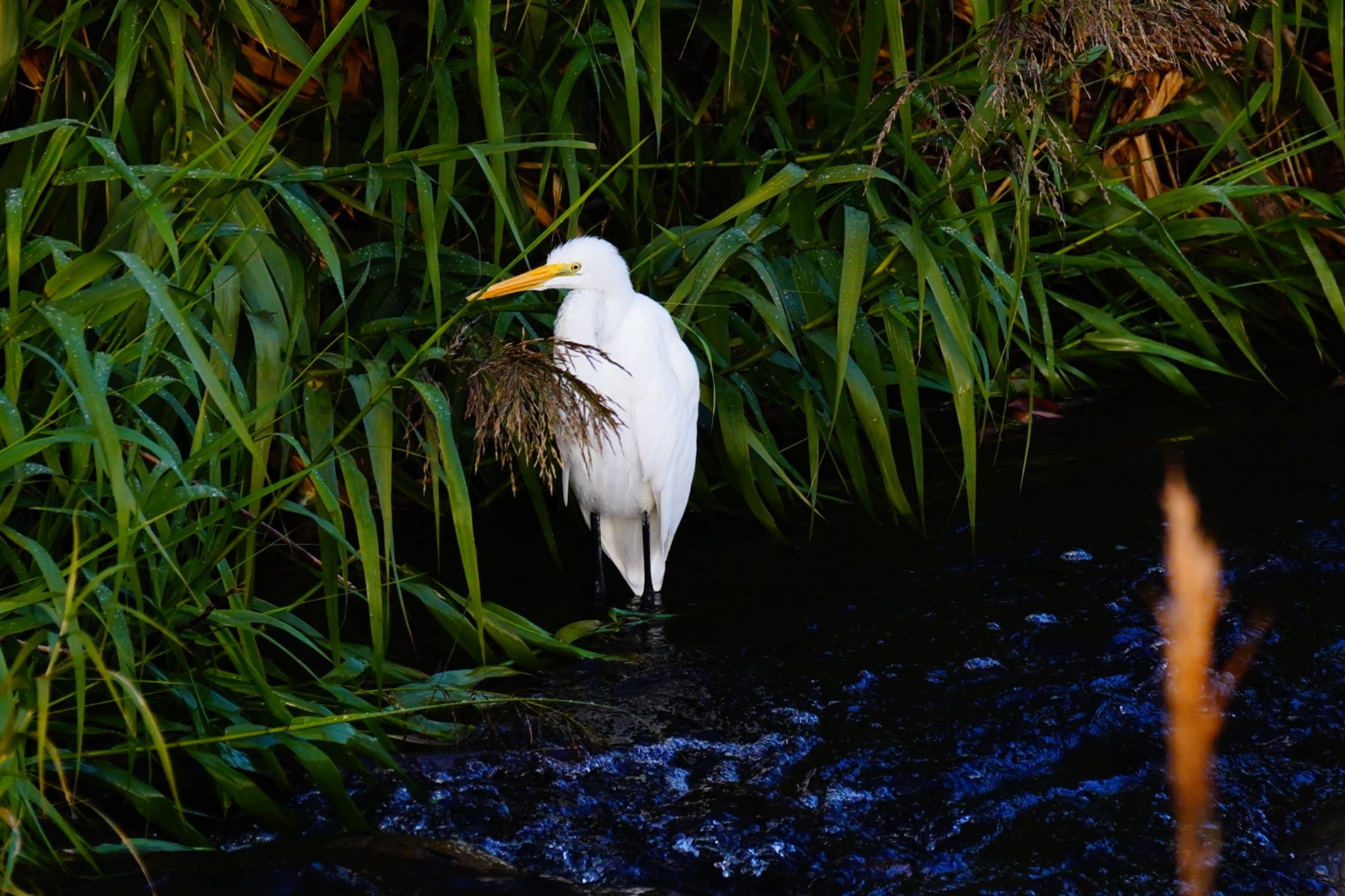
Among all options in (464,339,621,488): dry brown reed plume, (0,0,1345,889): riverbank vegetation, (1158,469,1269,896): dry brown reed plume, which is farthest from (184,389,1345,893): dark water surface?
(464,339,621,488): dry brown reed plume

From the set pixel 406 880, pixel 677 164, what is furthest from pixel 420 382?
pixel 677 164

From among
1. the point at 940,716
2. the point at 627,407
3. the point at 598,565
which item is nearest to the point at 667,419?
the point at 627,407

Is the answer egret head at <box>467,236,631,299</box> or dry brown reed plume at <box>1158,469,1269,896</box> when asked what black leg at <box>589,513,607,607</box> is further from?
dry brown reed plume at <box>1158,469,1269,896</box>

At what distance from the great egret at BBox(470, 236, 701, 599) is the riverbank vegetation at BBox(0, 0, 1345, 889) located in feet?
0.23

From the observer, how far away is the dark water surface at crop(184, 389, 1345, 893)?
5.82ft

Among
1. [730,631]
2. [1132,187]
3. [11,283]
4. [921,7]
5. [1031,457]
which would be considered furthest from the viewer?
[1132,187]

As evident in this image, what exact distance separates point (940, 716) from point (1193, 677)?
16.5 inches

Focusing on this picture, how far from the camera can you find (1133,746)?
80.1 inches

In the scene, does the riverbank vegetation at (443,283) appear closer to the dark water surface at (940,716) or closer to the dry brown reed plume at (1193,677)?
the dark water surface at (940,716)

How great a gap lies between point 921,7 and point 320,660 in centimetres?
168

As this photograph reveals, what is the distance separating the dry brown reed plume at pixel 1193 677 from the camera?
178 cm

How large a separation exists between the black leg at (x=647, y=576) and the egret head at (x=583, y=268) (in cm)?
54

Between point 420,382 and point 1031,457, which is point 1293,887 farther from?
point 1031,457

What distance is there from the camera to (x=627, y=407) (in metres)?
2.73
